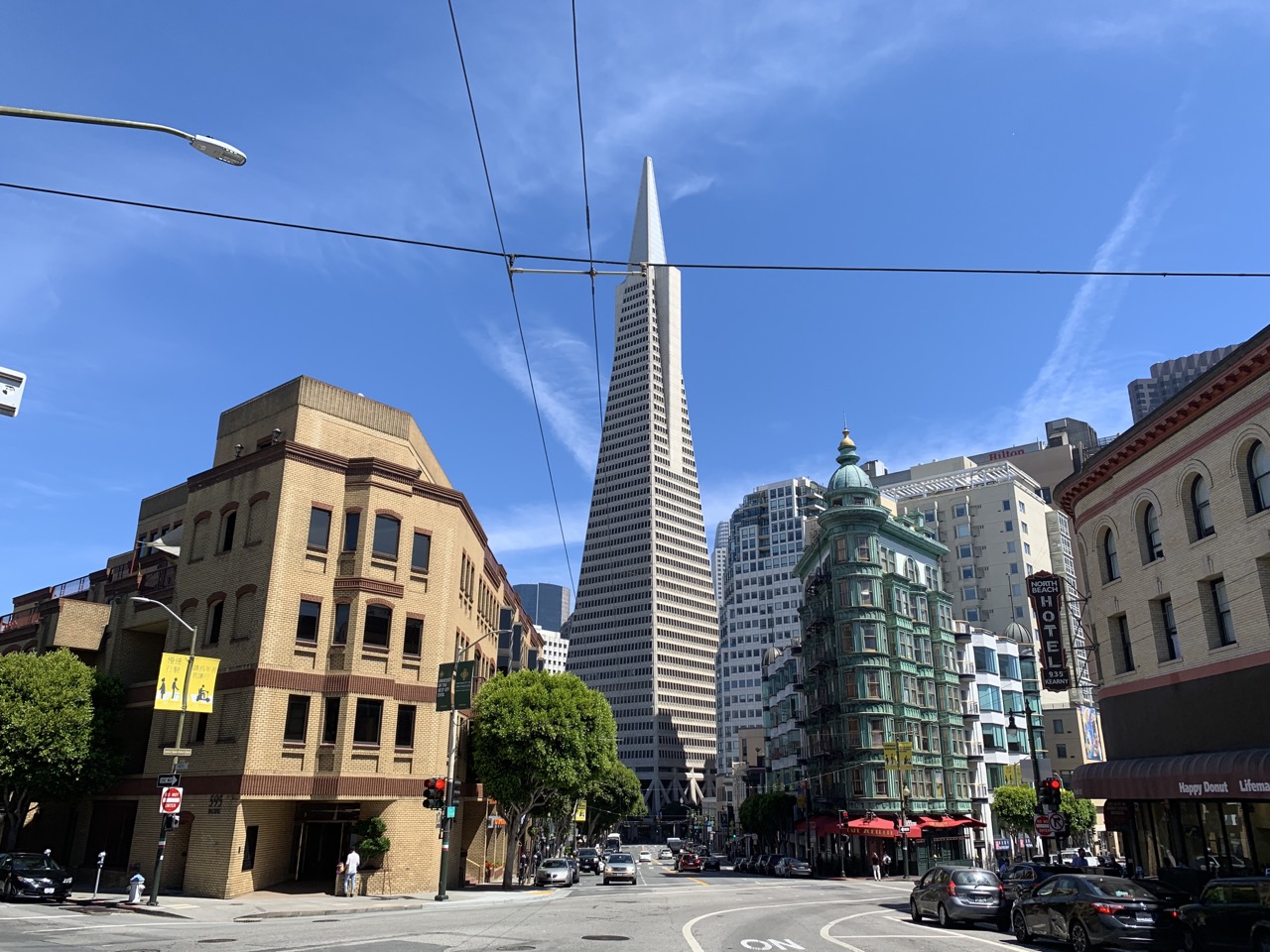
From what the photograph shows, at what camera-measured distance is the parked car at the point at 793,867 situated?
60250 millimetres

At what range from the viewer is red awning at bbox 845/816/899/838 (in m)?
57.8

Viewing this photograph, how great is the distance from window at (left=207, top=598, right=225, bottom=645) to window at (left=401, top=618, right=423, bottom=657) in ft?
23.9

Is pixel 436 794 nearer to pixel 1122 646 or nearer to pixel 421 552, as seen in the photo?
pixel 421 552

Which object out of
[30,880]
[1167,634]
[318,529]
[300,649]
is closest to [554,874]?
[300,649]

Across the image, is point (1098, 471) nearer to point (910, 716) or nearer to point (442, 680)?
point (442, 680)

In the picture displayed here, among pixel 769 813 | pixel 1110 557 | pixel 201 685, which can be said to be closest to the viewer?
pixel 201 685

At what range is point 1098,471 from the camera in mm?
32438

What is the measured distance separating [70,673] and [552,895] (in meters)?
23.0

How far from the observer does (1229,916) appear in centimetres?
1616

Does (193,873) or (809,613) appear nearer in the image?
(193,873)

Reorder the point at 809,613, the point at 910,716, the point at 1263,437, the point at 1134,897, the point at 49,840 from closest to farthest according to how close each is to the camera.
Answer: the point at 1134,897
the point at 1263,437
the point at 49,840
the point at 910,716
the point at 809,613

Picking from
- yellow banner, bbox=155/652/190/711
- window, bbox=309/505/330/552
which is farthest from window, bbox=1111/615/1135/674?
yellow banner, bbox=155/652/190/711

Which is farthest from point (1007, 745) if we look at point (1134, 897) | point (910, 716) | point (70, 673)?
point (70, 673)

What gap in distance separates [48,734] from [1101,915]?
38.8 meters
